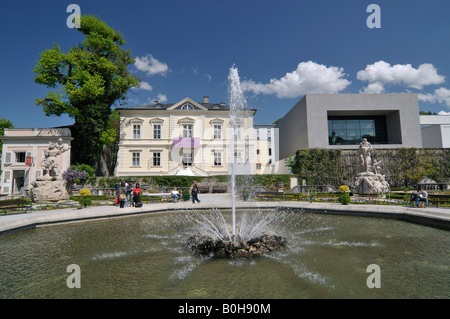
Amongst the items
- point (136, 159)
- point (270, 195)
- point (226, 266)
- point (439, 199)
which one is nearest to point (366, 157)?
point (439, 199)

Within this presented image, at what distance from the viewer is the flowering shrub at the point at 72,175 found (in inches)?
967

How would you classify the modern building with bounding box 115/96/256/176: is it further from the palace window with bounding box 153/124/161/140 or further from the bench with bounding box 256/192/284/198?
the bench with bounding box 256/192/284/198

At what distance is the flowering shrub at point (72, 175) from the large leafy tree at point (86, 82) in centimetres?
372

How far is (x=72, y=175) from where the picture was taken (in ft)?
81.0

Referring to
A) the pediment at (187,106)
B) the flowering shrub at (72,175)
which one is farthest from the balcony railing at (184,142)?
the flowering shrub at (72,175)

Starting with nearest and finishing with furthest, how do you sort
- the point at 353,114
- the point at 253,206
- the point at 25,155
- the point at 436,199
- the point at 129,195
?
the point at 436,199
the point at 253,206
the point at 129,195
the point at 25,155
the point at 353,114

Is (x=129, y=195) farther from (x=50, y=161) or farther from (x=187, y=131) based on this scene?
(x=187, y=131)

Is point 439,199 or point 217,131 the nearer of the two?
A: point 439,199

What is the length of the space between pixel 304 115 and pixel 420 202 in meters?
21.9

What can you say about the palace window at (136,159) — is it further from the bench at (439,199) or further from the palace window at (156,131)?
the bench at (439,199)

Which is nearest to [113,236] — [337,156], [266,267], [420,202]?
[266,267]

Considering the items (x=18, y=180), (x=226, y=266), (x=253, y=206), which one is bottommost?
(x=226, y=266)

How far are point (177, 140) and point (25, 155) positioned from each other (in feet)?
62.1
